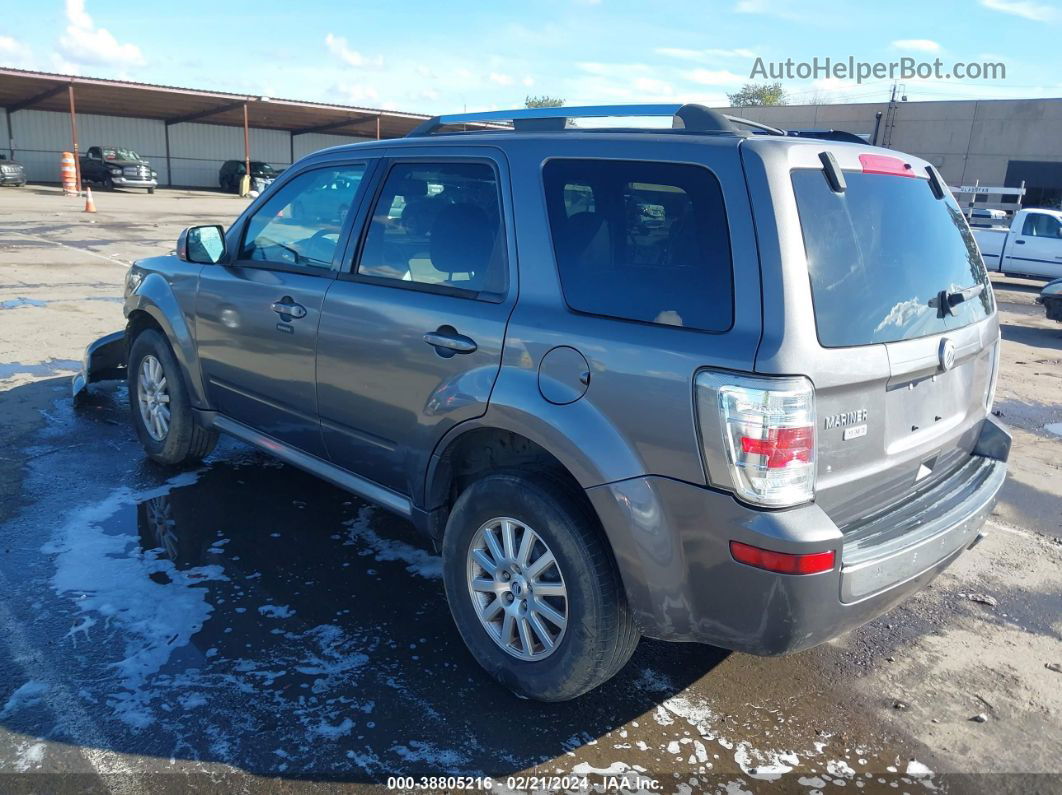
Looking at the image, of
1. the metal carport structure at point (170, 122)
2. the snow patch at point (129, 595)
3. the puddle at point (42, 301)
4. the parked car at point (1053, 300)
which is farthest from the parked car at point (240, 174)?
the snow patch at point (129, 595)

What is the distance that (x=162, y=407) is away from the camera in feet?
16.3

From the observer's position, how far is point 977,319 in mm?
3312

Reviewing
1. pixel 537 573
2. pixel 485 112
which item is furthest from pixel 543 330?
pixel 485 112

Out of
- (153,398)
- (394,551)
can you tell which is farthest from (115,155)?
(394,551)

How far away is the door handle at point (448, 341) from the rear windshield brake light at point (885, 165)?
1500 mm

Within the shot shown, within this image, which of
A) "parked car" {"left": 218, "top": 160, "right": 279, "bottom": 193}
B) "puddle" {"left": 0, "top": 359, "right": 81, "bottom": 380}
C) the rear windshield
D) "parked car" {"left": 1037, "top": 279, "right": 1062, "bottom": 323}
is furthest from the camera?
"parked car" {"left": 218, "top": 160, "right": 279, "bottom": 193}

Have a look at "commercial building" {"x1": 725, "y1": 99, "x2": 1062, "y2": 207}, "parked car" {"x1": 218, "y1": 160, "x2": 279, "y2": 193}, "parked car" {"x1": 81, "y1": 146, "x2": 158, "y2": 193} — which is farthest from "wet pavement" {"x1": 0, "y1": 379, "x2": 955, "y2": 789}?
"parked car" {"x1": 218, "y1": 160, "x2": 279, "y2": 193}

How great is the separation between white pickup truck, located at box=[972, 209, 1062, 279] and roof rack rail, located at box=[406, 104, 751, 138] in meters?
17.3

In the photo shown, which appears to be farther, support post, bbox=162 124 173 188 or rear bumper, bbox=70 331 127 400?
support post, bbox=162 124 173 188

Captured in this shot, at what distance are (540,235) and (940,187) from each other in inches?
65.5

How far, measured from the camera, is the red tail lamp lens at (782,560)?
2395 millimetres

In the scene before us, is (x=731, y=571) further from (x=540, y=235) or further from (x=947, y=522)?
(x=540, y=235)

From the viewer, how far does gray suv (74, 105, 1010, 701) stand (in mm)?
2459

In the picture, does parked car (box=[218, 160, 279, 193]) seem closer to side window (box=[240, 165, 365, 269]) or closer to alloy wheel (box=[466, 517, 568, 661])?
side window (box=[240, 165, 365, 269])
